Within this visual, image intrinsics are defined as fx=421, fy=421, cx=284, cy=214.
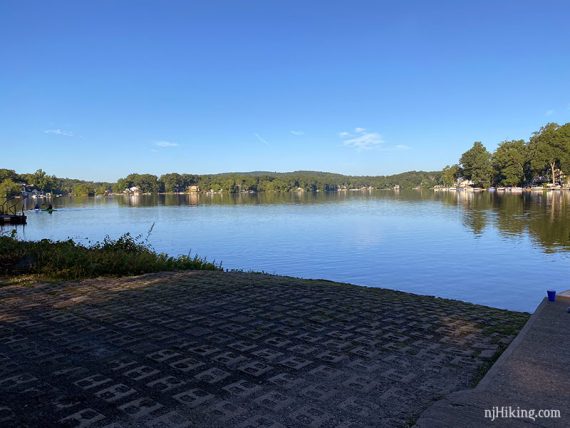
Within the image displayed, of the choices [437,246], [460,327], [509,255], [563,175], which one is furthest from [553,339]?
[563,175]

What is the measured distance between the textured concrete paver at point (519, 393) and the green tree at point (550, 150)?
13043 cm

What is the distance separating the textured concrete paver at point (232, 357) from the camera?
162 inches

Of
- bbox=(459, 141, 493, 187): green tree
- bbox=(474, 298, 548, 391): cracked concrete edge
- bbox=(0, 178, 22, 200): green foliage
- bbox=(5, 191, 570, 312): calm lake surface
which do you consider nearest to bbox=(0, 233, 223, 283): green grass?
bbox=(5, 191, 570, 312): calm lake surface

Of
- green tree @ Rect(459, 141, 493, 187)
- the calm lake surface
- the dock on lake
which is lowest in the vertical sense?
the calm lake surface

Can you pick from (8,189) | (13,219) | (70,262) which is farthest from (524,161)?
(8,189)

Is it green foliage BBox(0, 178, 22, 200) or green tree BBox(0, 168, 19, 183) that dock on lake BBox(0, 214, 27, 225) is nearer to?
green foliage BBox(0, 178, 22, 200)

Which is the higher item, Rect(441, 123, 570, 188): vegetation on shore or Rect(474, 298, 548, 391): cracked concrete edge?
Rect(441, 123, 570, 188): vegetation on shore

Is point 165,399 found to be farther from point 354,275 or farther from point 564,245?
point 564,245

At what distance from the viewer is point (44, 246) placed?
1452 cm

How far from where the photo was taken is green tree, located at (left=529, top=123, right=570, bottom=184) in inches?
4511

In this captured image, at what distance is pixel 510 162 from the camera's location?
13262cm

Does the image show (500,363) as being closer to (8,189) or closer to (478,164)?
(8,189)

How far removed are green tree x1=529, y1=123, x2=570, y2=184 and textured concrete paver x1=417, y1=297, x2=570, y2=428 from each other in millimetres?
130432

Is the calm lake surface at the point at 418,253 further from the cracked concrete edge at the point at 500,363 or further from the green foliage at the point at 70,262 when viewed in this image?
the cracked concrete edge at the point at 500,363
